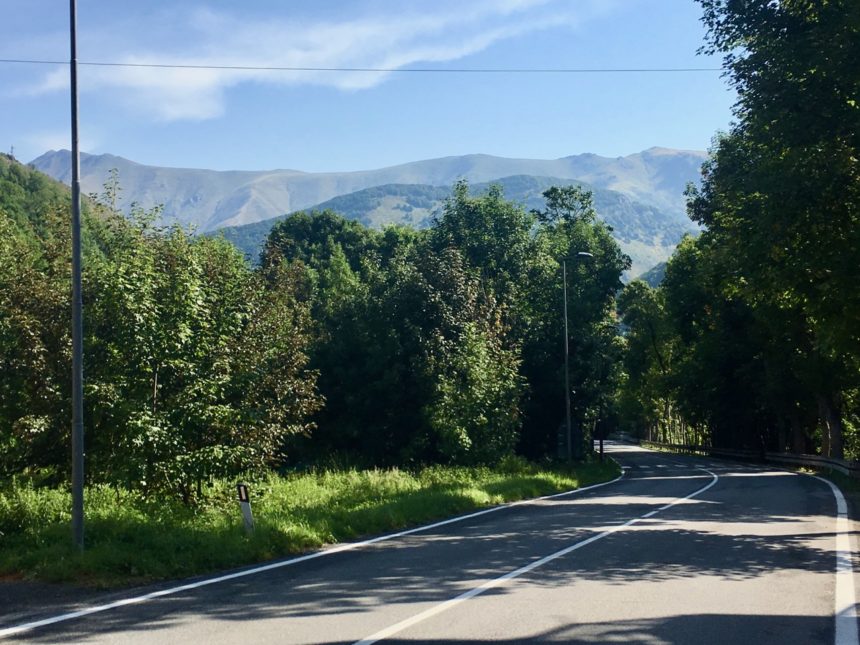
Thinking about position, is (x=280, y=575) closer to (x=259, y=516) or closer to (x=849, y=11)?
(x=259, y=516)

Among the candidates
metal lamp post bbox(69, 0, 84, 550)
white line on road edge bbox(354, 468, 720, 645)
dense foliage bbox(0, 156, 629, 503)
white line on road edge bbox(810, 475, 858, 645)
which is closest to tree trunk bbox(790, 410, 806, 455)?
dense foliage bbox(0, 156, 629, 503)

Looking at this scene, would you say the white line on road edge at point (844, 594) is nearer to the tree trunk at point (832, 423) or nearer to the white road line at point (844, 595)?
the white road line at point (844, 595)

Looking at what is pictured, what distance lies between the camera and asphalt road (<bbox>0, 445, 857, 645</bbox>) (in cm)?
728

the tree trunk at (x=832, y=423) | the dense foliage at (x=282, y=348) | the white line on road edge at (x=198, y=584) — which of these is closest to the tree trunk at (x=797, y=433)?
the tree trunk at (x=832, y=423)

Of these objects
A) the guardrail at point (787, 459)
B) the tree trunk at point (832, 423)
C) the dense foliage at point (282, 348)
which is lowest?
the guardrail at point (787, 459)

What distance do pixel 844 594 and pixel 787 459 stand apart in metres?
40.0

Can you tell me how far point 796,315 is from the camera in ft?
122

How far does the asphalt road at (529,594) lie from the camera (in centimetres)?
728

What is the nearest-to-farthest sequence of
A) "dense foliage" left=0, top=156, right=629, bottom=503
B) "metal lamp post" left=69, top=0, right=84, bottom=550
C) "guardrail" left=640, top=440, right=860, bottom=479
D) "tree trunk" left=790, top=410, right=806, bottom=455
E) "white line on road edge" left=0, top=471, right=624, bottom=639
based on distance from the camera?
"white line on road edge" left=0, top=471, right=624, bottom=639, "metal lamp post" left=69, top=0, right=84, bottom=550, "dense foliage" left=0, top=156, right=629, bottom=503, "guardrail" left=640, top=440, right=860, bottom=479, "tree trunk" left=790, top=410, right=806, bottom=455

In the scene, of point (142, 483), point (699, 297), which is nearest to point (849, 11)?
point (142, 483)

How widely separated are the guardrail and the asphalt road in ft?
61.6

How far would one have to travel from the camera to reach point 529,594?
905 centimetres

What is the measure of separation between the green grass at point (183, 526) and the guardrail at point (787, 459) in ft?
53.9

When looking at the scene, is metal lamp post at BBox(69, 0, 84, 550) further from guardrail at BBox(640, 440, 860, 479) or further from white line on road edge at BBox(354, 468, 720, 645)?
guardrail at BBox(640, 440, 860, 479)
